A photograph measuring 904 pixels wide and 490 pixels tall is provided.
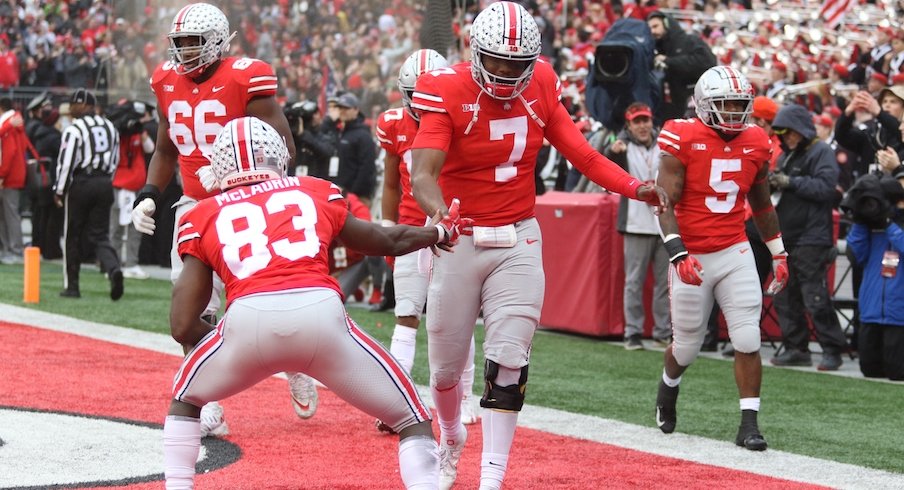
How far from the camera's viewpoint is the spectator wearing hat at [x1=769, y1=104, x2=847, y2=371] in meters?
10.2

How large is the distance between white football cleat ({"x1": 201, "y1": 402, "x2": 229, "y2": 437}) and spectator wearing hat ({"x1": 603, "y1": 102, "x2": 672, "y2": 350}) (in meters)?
5.16

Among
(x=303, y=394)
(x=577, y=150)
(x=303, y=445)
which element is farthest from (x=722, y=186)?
(x=303, y=445)

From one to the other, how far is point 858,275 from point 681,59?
283 centimetres

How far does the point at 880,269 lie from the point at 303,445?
507cm

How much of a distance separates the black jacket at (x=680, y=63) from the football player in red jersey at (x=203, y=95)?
20.5 feet

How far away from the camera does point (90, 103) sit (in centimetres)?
1424

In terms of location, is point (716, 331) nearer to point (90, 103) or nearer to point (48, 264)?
point (90, 103)

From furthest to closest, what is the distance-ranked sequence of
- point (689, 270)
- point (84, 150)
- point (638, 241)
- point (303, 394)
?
point (84, 150)
point (638, 241)
point (303, 394)
point (689, 270)

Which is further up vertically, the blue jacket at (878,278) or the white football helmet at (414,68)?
the white football helmet at (414,68)

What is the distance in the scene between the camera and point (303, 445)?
658 cm

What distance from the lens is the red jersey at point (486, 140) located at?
5.38 meters

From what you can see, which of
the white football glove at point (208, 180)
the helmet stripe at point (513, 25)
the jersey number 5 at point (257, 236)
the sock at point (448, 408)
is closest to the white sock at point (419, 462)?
the jersey number 5 at point (257, 236)

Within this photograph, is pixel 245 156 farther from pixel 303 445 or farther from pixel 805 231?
pixel 805 231

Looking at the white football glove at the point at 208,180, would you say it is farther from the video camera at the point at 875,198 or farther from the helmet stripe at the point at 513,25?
the video camera at the point at 875,198
